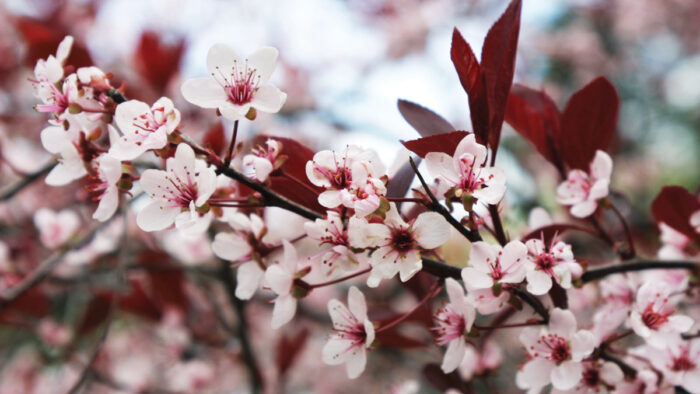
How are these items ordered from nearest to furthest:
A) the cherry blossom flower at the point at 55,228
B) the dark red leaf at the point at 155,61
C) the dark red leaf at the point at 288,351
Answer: the cherry blossom flower at the point at 55,228, the dark red leaf at the point at 288,351, the dark red leaf at the point at 155,61

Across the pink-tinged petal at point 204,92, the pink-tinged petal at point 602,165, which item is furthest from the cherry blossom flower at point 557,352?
the pink-tinged petal at point 204,92

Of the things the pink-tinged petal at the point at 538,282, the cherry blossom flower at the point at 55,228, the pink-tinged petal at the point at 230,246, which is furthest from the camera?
the cherry blossom flower at the point at 55,228

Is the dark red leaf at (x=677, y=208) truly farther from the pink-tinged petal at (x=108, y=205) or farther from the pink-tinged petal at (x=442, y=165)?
the pink-tinged petal at (x=108, y=205)

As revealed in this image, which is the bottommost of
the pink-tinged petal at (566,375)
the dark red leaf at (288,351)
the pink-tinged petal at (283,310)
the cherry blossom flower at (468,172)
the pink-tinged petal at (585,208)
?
the dark red leaf at (288,351)

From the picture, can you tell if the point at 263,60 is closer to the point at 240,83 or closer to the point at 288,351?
the point at 240,83

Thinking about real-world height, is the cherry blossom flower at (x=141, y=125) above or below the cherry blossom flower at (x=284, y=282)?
above

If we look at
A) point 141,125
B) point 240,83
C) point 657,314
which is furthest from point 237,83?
point 657,314
